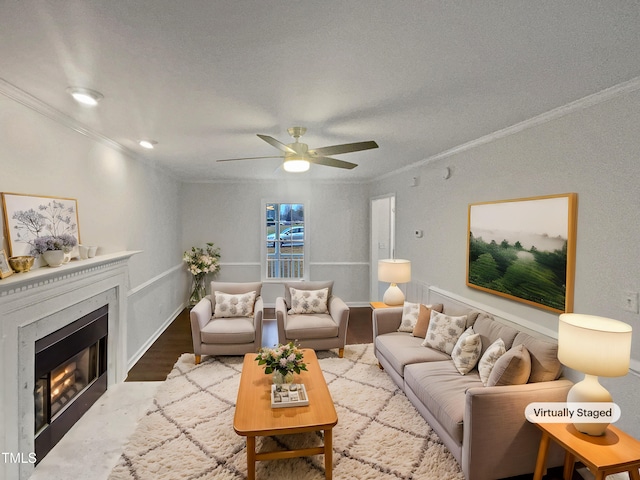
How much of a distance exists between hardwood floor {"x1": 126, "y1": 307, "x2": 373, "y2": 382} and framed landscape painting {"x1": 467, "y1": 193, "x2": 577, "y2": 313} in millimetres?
2112

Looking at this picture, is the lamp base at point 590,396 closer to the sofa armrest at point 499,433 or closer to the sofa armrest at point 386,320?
the sofa armrest at point 499,433

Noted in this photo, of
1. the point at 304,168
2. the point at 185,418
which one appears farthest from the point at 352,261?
the point at 185,418

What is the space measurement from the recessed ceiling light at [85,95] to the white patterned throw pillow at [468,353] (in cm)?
331

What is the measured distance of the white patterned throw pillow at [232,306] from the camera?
13.9ft

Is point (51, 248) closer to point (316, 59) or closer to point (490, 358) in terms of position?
point (316, 59)

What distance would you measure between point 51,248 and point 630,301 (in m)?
3.88

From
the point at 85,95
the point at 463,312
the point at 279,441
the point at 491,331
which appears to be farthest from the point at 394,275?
the point at 85,95

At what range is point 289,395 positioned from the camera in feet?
8.16

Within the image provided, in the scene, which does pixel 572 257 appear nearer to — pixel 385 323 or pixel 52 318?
pixel 385 323

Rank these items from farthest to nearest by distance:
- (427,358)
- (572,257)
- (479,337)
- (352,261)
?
(352,261)
(427,358)
(479,337)
(572,257)

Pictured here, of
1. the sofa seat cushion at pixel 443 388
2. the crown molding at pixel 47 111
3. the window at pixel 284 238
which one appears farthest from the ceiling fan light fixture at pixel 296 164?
the window at pixel 284 238

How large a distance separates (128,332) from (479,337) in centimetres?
367

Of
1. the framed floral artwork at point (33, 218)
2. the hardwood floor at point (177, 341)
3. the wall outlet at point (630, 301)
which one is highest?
the framed floral artwork at point (33, 218)

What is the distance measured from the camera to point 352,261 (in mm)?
6625
